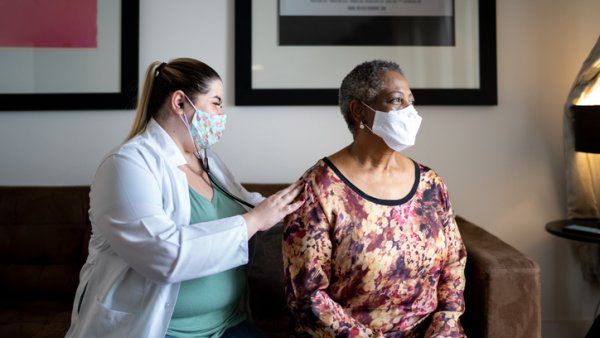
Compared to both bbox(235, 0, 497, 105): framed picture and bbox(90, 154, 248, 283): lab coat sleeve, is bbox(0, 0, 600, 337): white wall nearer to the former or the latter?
bbox(235, 0, 497, 105): framed picture

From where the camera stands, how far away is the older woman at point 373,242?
1.34m

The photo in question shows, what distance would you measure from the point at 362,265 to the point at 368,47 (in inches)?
48.4

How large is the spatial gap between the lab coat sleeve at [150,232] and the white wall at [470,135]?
1035 millimetres

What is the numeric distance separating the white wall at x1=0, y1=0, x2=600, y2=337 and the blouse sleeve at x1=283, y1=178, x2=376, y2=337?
0.95 metres

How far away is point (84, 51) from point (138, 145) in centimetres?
115

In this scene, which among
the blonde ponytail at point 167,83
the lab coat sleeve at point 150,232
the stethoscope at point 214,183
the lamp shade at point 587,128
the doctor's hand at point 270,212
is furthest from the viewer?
the lamp shade at point 587,128

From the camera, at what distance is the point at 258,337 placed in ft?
4.78

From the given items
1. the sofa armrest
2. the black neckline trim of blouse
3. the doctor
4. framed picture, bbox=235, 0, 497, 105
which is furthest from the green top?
framed picture, bbox=235, 0, 497, 105

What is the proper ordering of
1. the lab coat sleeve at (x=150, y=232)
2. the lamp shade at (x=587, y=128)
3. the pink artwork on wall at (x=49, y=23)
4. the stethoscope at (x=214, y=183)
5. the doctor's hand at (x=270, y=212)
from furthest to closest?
1. the pink artwork on wall at (x=49, y=23)
2. the lamp shade at (x=587, y=128)
3. the stethoscope at (x=214, y=183)
4. the doctor's hand at (x=270, y=212)
5. the lab coat sleeve at (x=150, y=232)

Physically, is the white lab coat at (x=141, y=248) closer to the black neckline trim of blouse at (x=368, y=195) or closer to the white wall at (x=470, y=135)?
the black neckline trim of blouse at (x=368, y=195)

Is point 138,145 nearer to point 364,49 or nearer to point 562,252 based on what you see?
point 364,49

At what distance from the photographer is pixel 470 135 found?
2.33 metres

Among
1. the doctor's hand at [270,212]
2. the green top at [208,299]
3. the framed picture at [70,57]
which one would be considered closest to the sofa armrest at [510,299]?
the doctor's hand at [270,212]

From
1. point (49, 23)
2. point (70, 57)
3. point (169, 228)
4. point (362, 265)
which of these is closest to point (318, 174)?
point (362, 265)
